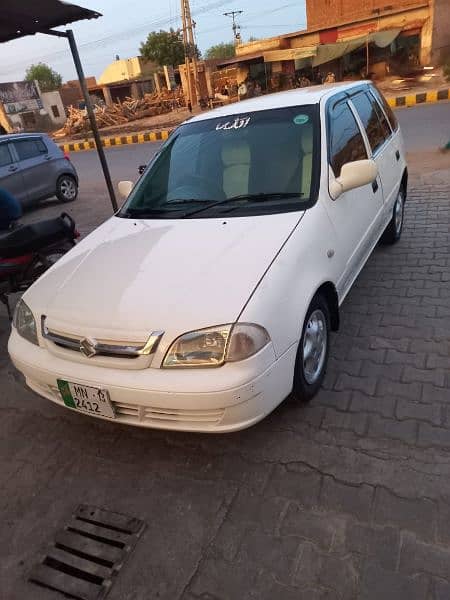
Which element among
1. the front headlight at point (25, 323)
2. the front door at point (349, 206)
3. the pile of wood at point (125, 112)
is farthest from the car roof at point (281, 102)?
the pile of wood at point (125, 112)

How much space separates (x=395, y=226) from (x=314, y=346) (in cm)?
252

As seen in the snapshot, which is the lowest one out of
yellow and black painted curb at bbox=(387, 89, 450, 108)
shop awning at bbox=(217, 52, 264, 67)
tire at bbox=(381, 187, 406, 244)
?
yellow and black painted curb at bbox=(387, 89, 450, 108)

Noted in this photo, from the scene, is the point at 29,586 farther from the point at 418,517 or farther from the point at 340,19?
the point at 340,19

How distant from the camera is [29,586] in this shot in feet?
6.63

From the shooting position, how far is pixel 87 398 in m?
2.35

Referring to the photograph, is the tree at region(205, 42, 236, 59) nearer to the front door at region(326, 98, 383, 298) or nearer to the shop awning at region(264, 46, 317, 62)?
the shop awning at region(264, 46, 317, 62)

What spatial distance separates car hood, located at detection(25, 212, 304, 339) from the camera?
2.24m

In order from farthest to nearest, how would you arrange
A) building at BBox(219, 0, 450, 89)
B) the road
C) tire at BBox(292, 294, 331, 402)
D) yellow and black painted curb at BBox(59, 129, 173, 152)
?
building at BBox(219, 0, 450, 89)
yellow and black painted curb at BBox(59, 129, 173, 152)
the road
tire at BBox(292, 294, 331, 402)

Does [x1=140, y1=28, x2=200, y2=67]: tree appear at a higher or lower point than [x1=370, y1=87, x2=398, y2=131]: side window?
higher

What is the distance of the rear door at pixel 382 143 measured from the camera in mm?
3883

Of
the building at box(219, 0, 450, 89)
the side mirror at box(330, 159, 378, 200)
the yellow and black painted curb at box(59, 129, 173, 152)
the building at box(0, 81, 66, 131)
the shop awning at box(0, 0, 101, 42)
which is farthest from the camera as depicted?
the building at box(0, 81, 66, 131)

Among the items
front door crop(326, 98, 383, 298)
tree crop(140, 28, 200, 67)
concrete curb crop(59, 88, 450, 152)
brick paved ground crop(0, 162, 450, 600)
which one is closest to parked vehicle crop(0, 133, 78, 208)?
concrete curb crop(59, 88, 450, 152)

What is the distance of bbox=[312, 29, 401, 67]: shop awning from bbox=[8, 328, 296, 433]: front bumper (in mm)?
25748

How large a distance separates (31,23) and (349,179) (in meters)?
4.73
